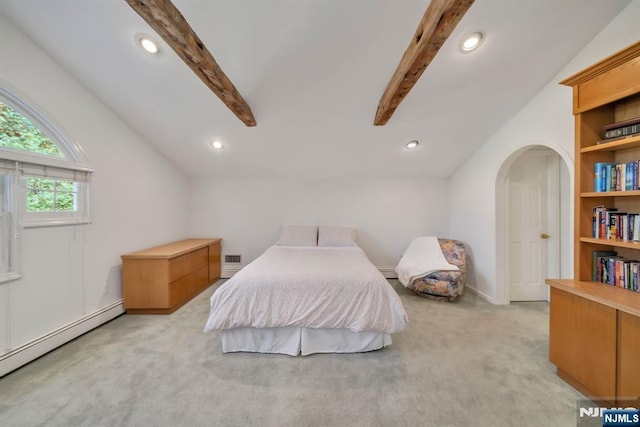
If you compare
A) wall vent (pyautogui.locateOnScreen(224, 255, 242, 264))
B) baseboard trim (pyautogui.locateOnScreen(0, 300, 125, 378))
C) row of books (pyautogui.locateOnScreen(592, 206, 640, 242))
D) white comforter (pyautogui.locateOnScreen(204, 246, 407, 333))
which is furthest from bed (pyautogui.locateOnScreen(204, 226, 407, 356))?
wall vent (pyautogui.locateOnScreen(224, 255, 242, 264))

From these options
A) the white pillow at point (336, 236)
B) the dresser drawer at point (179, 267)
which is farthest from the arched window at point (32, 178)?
the white pillow at point (336, 236)

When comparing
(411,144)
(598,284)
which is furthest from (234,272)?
(598,284)

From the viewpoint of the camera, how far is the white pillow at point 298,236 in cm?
370

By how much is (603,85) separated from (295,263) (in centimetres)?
270

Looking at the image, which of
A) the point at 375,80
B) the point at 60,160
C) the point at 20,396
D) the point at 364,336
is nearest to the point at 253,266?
the point at 364,336

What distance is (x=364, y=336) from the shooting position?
6.55 feet

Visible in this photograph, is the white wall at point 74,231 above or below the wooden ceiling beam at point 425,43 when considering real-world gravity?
below

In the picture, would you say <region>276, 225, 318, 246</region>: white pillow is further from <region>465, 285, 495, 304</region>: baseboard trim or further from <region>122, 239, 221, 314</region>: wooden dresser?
<region>465, 285, 495, 304</region>: baseboard trim

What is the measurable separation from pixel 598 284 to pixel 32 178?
435cm

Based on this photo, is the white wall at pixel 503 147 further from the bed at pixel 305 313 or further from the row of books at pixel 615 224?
the bed at pixel 305 313

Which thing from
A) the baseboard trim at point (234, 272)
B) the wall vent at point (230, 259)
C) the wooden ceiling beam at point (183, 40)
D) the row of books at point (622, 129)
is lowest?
the baseboard trim at point (234, 272)

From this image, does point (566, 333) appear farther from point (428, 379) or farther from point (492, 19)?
point (492, 19)

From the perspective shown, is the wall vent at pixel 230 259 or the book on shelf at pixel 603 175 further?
the wall vent at pixel 230 259

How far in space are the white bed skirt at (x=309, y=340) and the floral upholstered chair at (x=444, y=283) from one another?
4.44 feet
